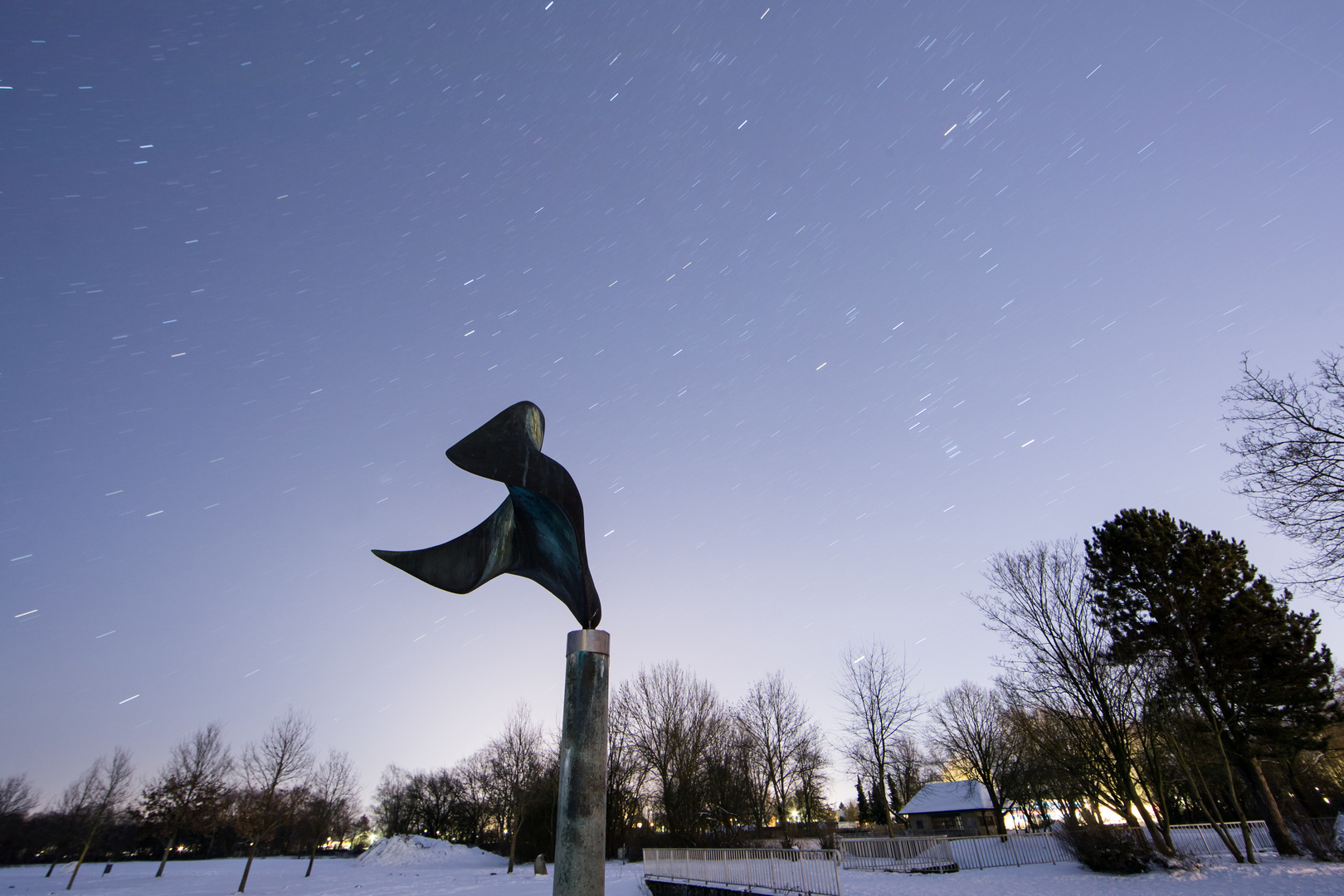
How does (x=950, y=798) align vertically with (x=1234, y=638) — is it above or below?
below

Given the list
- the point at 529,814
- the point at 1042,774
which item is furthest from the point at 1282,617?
the point at 529,814

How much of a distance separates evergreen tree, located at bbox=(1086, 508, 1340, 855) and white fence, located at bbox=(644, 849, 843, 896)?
17.5 m

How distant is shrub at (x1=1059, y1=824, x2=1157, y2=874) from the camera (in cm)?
1966

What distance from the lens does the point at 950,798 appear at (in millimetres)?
47188

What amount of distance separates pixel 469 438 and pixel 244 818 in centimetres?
4095

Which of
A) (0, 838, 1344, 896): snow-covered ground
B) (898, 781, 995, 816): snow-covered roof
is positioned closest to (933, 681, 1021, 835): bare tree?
(898, 781, 995, 816): snow-covered roof

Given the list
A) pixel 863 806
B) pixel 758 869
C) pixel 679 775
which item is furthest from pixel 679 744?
pixel 863 806

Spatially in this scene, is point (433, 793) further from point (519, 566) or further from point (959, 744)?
point (519, 566)

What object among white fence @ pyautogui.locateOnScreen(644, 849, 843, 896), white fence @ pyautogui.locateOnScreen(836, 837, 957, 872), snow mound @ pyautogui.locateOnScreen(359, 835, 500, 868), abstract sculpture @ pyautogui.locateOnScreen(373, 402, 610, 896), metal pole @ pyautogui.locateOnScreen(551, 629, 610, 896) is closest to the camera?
metal pole @ pyautogui.locateOnScreen(551, 629, 610, 896)

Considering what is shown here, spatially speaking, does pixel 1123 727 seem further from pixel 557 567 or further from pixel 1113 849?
pixel 557 567

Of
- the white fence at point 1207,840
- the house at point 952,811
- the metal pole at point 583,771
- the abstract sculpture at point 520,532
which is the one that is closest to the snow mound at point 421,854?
the house at point 952,811

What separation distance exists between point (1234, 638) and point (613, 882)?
28331 mm

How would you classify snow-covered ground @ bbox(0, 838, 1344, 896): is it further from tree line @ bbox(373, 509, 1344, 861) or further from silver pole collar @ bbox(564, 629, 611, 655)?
silver pole collar @ bbox(564, 629, 611, 655)

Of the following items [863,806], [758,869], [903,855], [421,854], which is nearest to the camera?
[758,869]
